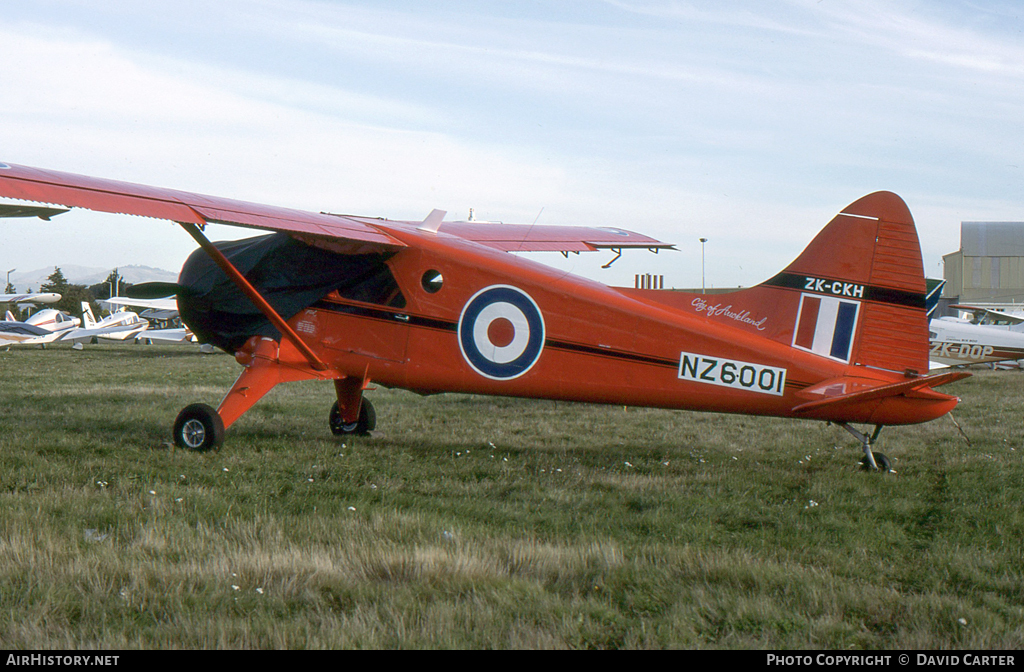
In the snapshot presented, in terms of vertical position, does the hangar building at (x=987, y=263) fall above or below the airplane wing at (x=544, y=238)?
above

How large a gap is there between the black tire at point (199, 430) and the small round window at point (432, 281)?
87.3 inches

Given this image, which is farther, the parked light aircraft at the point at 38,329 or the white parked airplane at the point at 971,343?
the parked light aircraft at the point at 38,329

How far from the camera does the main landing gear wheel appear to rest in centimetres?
851

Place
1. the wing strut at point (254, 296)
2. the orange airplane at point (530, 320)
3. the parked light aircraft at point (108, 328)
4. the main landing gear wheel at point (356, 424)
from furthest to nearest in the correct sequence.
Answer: the parked light aircraft at point (108, 328), the main landing gear wheel at point (356, 424), the wing strut at point (254, 296), the orange airplane at point (530, 320)

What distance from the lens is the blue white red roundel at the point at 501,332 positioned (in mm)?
6995

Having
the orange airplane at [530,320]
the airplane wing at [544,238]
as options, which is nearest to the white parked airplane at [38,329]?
the airplane wing at [544,238]

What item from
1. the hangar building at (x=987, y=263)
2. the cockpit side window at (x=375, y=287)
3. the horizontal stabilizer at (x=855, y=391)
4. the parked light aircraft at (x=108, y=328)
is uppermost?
the hangar building at (x=987, y=263)

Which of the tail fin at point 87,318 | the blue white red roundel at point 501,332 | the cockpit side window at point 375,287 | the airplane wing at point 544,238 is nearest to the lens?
the blue white red roundel at point 501,332

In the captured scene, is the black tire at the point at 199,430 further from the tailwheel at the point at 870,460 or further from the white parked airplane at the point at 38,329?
the white parked airplane at the point at 38,329

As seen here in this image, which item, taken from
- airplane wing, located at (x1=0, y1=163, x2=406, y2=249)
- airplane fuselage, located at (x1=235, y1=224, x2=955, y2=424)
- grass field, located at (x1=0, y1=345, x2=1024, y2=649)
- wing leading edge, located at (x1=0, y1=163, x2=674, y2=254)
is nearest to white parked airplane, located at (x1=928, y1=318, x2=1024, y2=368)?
grass field, located at (x1=0, y1=345, x2=1024, y2=649)

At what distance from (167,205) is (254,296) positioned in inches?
42.7
